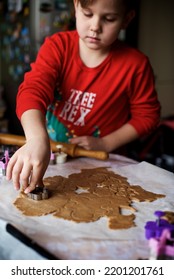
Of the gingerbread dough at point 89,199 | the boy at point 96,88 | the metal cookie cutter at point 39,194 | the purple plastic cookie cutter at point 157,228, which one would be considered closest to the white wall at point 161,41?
the boy at point 96,88

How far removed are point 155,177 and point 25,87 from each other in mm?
379

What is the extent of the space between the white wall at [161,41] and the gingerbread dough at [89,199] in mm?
2306

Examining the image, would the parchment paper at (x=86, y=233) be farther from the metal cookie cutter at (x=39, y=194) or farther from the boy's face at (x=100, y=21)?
the boy's face at (x=100, y=21)

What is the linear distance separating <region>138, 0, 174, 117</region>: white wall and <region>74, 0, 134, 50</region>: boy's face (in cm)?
208

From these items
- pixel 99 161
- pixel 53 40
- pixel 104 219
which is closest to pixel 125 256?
pixel 104 219

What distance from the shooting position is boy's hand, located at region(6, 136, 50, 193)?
619 mm

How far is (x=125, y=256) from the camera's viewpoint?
1.71ft

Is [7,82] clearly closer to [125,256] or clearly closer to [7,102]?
[7,102]

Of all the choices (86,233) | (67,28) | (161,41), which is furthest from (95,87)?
(161,41)

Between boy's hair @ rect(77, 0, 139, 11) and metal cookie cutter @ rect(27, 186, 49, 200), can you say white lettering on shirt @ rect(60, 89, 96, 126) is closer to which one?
boy's hair @ rect(77, 0, 139, 11)

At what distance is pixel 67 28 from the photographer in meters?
2.52

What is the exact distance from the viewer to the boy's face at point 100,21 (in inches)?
32.6

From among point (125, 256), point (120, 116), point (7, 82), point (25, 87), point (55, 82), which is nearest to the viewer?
point (125, 256)

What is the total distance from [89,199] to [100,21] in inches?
16.8
